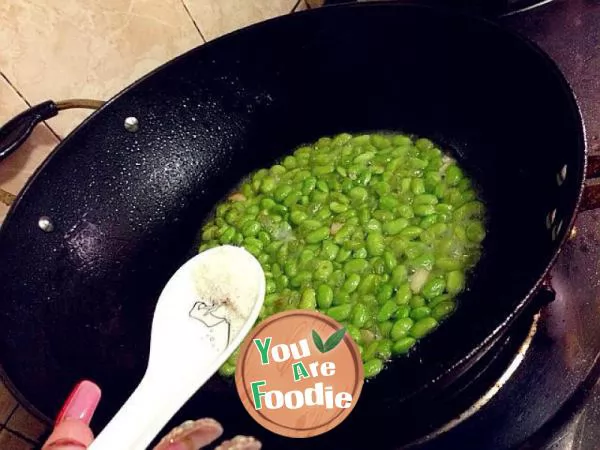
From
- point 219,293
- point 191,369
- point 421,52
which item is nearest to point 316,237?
point 219,293

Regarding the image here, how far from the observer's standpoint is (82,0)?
3.21 feet

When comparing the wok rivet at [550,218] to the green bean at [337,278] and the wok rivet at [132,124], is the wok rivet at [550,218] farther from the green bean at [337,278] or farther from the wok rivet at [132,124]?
the wok rivet at [132,124]

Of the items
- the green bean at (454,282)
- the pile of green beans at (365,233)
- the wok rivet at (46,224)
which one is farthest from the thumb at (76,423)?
the green bean at (454,282)

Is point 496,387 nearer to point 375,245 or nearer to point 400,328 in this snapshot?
point 400,328

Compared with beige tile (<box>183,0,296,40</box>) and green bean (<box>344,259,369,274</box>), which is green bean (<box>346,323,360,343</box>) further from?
beige tile (<box>183,0,296,40</box>)

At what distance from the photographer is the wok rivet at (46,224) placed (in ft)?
3.20

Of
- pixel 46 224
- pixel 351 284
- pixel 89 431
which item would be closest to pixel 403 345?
pixel 351 284

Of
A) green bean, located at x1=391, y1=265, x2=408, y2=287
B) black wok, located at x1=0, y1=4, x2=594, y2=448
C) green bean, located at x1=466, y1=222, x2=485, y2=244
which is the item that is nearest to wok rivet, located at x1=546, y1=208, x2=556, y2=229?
black wok, located at x1=0, y1=4, x2=594, y2=448

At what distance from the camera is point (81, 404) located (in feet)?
2.12

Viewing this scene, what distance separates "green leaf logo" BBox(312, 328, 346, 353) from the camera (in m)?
0.87

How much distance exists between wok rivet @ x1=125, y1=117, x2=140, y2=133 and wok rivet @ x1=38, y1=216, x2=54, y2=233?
0.70 ft

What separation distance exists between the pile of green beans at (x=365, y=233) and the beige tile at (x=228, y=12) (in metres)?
0.28

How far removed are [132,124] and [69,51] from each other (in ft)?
0.51

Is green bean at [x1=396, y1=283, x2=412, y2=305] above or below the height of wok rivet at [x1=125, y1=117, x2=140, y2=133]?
below
